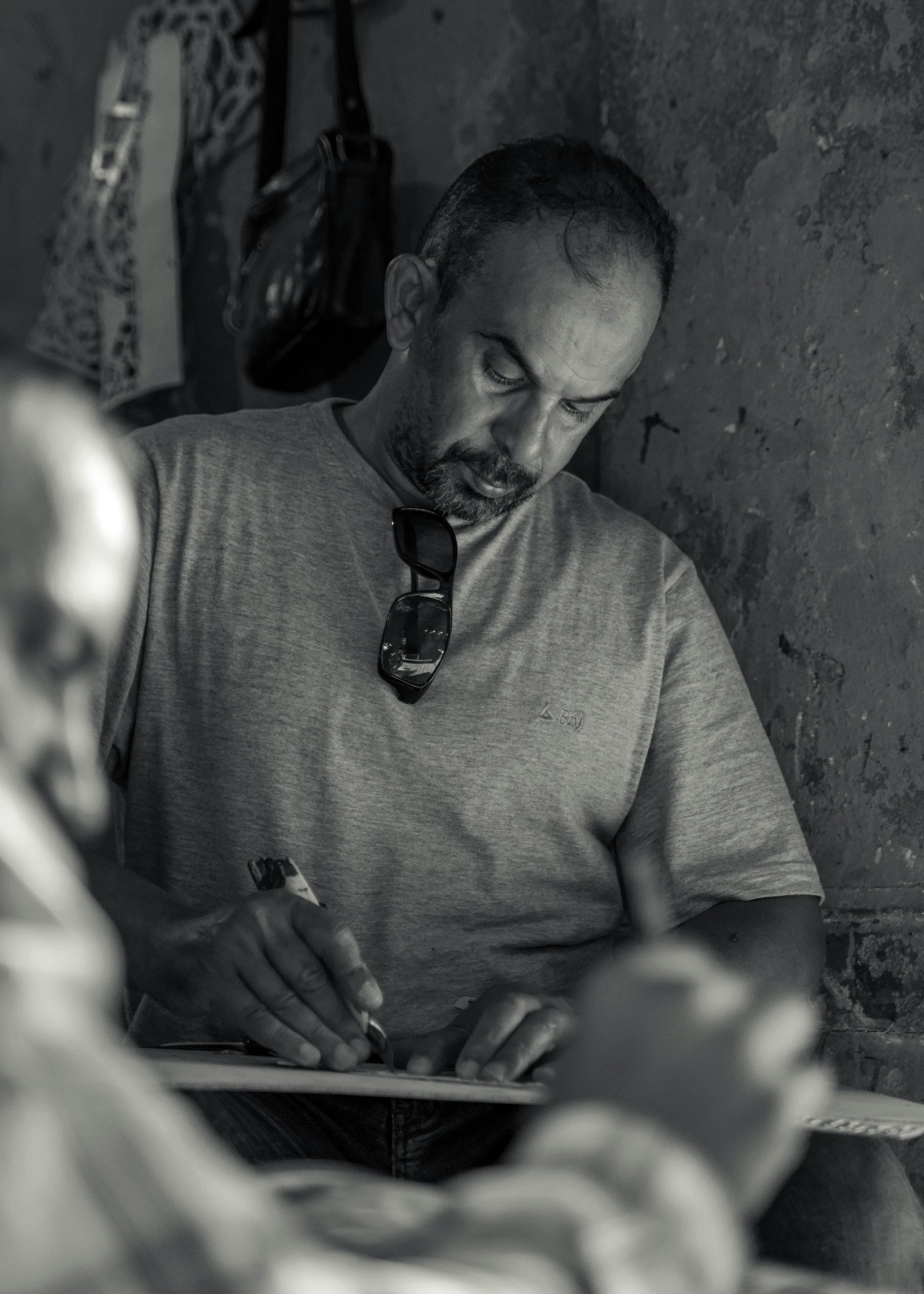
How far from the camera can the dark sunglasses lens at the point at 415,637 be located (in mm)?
1767

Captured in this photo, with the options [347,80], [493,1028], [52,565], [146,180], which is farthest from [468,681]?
[146,180]

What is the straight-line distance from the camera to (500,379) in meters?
1.84

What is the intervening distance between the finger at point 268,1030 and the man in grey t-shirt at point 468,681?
0.28 m

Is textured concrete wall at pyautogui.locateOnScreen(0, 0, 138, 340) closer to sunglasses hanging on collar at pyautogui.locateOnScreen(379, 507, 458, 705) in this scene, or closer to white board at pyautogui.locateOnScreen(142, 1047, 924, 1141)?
sunglasses hanging on collar at pyautogui.locateOnScreen(379, 507, 458, 705)

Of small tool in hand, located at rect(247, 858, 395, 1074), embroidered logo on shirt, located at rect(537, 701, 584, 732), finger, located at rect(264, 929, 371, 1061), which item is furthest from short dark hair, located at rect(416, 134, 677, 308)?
finger, located at rect(264, 929, 371, 1061)

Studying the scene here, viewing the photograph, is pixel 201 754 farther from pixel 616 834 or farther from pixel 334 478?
pixel 616 834

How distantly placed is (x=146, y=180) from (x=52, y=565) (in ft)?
7.40

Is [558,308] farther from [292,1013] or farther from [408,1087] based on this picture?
[408,1087]

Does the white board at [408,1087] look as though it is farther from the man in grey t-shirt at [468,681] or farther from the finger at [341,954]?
the man in grey t-shirt at [468,681]

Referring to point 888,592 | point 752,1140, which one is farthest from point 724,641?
point 752,1140

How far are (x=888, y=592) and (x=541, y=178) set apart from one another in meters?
0.67

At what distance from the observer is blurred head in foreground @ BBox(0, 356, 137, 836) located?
0.60 meters

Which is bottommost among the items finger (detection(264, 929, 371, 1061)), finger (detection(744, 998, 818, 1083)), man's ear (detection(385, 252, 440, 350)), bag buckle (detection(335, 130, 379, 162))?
finger (detection(264, 929, 371, 1061))

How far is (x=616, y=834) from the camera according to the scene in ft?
6.17
